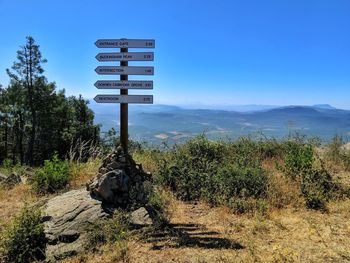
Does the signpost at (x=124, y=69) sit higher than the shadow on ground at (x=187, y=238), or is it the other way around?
the signpost at (x=124, y=69)

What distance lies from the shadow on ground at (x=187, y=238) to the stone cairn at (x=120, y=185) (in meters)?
0.85

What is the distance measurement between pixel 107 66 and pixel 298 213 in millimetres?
4194

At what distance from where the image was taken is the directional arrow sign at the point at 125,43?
6456mm

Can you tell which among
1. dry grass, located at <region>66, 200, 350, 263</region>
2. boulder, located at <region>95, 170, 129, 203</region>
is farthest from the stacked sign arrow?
dry grass, located at <region>66, 200, 350, 263</region>

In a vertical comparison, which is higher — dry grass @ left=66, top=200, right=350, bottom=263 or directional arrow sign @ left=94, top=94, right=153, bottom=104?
directional arrow sign @ left=94, top=94, right=153, bottom=104

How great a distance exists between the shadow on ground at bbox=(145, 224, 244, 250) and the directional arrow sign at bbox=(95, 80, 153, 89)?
2510 mm

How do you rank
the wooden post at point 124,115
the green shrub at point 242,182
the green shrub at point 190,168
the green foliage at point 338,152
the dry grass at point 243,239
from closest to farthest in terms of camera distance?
the dry grass at point 243,239, the wooden post at point 124,115, the green shrub at point 242,182, the green shrub at point 190,168, the green foliage at point 338,152

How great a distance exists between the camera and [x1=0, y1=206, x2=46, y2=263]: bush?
4.87m

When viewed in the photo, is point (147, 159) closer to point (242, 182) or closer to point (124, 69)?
point (242, 182)

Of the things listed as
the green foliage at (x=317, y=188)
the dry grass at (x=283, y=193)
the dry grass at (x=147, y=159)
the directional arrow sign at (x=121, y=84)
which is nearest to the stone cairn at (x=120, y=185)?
the directional arrow sign at (x=121, y=84)

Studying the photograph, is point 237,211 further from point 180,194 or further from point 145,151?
point 145,151

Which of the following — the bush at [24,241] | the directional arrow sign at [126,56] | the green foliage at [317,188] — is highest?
the directional arrow sign at [126,56]

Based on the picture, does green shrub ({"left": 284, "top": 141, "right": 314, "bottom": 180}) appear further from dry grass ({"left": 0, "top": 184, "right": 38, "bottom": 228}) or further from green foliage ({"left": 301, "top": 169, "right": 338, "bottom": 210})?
dry grass ({"left": 0, "top": 184, "right": 38, "bottom": 228})

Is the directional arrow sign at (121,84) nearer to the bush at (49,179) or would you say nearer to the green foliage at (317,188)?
the bush at (49,179)
